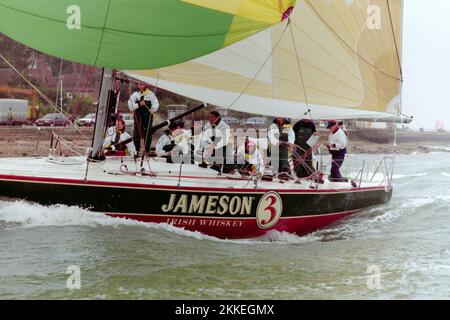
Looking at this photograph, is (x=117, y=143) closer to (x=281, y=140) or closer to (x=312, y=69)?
(x=281, y=140)

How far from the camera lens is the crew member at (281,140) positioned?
432 inches

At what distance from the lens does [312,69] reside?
37.1 feet

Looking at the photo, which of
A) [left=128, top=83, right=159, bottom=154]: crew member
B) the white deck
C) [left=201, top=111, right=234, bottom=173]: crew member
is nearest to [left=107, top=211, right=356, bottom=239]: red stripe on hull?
the white deck

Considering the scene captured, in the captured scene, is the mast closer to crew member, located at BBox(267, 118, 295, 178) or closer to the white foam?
the white foam

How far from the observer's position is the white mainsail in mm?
10172

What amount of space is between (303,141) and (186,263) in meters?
4.70

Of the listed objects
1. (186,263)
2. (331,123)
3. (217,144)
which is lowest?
(186,263)

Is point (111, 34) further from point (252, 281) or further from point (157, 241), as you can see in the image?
point (252, 281)

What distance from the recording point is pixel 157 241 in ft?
26.9

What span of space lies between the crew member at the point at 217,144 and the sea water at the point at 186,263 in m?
1.54

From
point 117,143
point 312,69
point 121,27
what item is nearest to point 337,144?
point 312,69

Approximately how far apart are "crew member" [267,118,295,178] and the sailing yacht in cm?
25

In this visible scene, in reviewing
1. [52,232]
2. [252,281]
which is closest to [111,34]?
[52,232]
